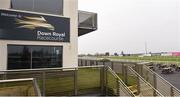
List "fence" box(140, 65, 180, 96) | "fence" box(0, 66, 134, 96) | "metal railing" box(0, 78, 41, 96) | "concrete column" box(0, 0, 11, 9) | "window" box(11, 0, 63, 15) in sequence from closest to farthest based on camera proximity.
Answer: "metal railing" box(0, 78, 41, 96)
"fence" box(0, 66, 134, 96)
"concrete column" box(0, 0, 11, 9)
"fence" box(140, 65, 180, 96)
"window" box(11, 0, 63, 15)

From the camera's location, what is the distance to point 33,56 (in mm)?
10609

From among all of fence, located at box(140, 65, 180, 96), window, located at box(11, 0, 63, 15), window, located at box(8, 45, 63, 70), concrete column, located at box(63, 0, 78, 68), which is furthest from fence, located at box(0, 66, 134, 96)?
window, located at box(11, 0, 63, 15)

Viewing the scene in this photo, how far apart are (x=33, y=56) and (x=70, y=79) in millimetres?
3556

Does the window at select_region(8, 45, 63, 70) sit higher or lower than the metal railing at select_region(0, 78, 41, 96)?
higher

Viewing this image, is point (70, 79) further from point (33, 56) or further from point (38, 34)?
point (38, 34)

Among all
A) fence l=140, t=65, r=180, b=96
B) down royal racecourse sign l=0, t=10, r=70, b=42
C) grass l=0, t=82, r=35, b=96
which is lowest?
fence l=140, t=65, r=180, b=96

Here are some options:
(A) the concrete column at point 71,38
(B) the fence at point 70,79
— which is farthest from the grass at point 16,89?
(A) the concrete column at point 71,38

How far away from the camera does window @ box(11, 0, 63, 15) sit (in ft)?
34.4

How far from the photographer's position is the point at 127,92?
27.6 feet

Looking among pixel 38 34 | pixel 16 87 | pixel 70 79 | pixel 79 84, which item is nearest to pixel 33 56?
pixel 38 34

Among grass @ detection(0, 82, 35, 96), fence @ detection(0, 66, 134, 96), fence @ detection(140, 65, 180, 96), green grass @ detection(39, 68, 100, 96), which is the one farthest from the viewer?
fence @ detection(140, 65, 180, 96)

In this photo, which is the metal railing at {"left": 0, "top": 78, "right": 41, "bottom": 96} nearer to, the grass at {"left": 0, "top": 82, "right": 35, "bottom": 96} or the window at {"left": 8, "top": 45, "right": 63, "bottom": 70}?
the grass at {"left": 0, "top": 82, "right": 35, "bottom": 96}

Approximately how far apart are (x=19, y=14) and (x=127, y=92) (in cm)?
644

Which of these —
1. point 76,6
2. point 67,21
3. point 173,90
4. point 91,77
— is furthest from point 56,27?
point 173,90
